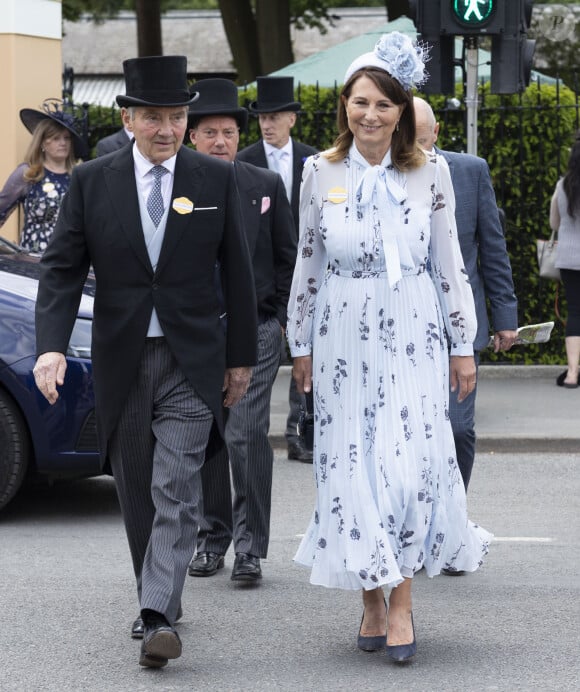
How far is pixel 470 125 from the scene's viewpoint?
35.9 ft

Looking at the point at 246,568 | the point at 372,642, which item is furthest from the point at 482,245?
the point at 372,642

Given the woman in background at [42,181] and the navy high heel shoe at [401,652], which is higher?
the woman in background at [42,181]

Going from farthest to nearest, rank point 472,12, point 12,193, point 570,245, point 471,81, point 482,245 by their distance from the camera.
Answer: point 570,245 → point 471,81 → point 472,12 → point 12,193 → point 482,245

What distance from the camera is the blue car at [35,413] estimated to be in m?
7.15

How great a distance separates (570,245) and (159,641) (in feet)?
24.6

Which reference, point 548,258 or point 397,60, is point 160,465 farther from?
point 548,258

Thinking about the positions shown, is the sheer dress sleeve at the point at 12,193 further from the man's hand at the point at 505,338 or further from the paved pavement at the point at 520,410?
the man's hand at the point at 505,338

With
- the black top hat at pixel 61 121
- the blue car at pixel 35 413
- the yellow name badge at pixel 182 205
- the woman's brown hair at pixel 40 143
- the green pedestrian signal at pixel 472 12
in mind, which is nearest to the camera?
the yellow name badge at pixel 182 205

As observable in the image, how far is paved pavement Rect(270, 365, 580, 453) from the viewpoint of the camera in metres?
9.91

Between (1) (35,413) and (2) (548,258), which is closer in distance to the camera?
(1) (35,413)

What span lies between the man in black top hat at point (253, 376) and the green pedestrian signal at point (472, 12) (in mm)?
4232

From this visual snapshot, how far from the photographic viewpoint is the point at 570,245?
38.5 ft

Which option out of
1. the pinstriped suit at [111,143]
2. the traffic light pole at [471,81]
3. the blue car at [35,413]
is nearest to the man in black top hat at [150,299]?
the blue car at [35,413]

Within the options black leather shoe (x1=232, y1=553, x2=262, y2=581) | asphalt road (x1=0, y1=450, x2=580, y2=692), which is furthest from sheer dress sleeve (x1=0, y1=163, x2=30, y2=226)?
black leather shoe (x1=232, y1=553, x2=262, y2=581)
